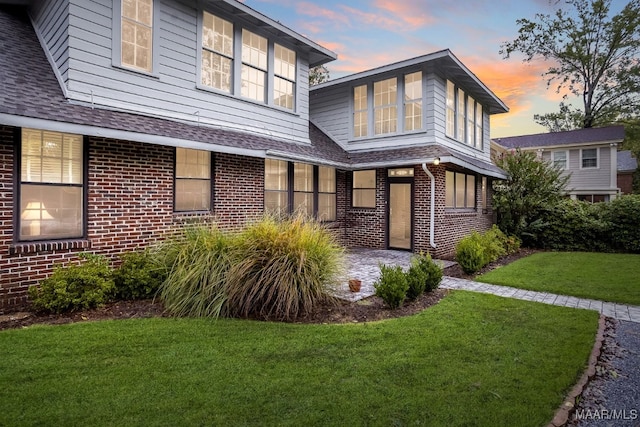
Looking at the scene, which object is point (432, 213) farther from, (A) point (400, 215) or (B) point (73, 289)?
(B) point (73, 289)

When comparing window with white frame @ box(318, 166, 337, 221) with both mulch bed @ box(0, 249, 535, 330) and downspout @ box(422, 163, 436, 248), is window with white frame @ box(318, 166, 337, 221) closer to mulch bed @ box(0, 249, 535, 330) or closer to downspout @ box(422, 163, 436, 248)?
downspout @ box(422, 163, 436, 248)

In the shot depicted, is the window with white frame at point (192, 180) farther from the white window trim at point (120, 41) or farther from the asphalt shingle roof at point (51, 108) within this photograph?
the white window trim at point (120, 41)

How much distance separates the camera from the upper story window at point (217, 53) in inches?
329

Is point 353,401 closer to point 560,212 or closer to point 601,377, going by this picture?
point 601,377

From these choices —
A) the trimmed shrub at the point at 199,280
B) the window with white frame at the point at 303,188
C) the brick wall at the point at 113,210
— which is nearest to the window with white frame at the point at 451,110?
the window with white frame at the point at 303,188

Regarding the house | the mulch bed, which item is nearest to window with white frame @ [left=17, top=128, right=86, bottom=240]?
the house

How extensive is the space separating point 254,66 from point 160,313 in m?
6.76

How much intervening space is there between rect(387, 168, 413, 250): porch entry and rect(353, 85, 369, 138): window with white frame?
6.61ft

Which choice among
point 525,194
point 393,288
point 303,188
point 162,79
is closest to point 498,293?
point 393,288

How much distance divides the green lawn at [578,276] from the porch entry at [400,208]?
2998 mm

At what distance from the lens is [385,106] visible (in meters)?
12.0

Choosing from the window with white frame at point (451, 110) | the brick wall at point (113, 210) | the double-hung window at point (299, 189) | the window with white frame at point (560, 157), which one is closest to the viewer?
the brick wall at point (113, 210)

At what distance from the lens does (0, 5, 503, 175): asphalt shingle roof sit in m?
5.43

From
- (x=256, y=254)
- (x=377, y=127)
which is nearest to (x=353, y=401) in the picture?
(x=256, y=254)
